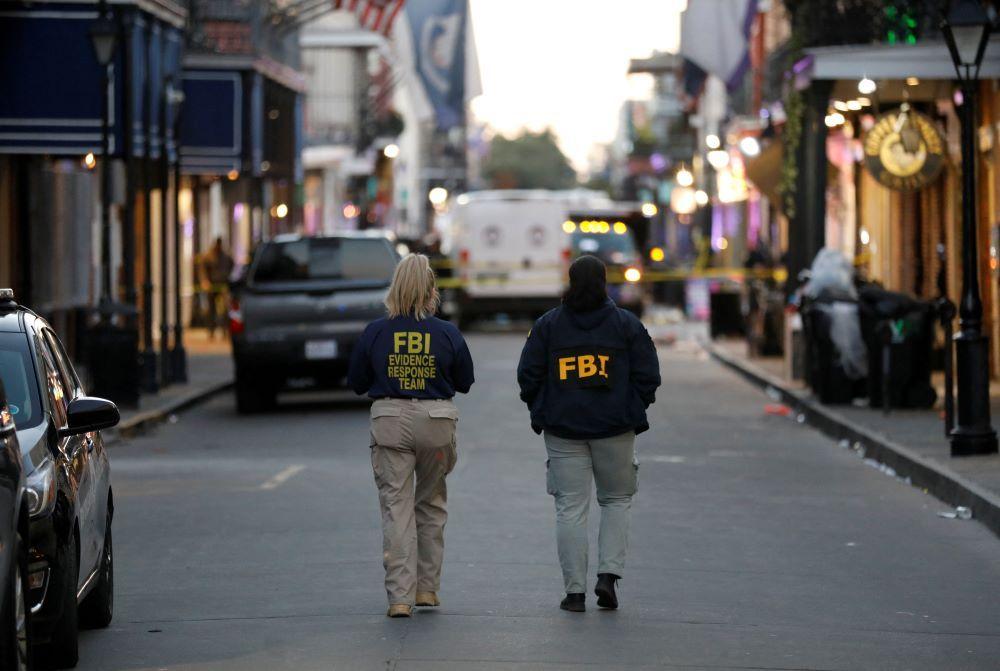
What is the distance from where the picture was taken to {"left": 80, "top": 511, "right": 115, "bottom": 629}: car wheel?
30.2 ft

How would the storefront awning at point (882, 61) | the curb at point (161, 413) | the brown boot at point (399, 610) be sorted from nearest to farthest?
the brown boot at point (399, 610), the curb at point (161, 413), the storefront awning at point (882, 61)

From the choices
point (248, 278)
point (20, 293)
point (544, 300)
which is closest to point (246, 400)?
point (248, 278)

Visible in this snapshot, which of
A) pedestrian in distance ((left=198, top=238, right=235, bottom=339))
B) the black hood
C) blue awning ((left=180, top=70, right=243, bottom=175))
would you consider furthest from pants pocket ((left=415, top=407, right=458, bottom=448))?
pedestrian in distance ((left=198, top=238, right=235, bottom=339))

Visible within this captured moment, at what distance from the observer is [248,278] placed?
898 inches

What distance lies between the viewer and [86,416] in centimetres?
822

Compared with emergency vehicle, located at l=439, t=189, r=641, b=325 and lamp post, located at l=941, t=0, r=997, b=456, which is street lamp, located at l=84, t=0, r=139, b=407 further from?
emergency vehicle, located at l=439, t=189, r=641, b=325

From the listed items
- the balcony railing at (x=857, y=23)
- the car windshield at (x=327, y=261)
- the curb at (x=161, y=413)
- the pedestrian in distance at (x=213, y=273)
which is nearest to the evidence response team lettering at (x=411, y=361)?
the curb at (x=161, y=413)

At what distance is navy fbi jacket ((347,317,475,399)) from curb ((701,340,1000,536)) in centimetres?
454

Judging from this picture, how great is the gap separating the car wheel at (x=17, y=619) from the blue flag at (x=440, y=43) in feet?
117

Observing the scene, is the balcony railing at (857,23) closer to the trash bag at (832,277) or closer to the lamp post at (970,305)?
the trash bag at (832,277)

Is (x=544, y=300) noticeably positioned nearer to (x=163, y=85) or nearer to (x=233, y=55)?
(x=233, y=55)

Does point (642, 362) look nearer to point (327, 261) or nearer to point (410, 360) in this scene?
point (410, 360)

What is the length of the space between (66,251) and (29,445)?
21.1 meters

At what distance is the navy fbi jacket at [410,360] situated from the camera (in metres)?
9.66
